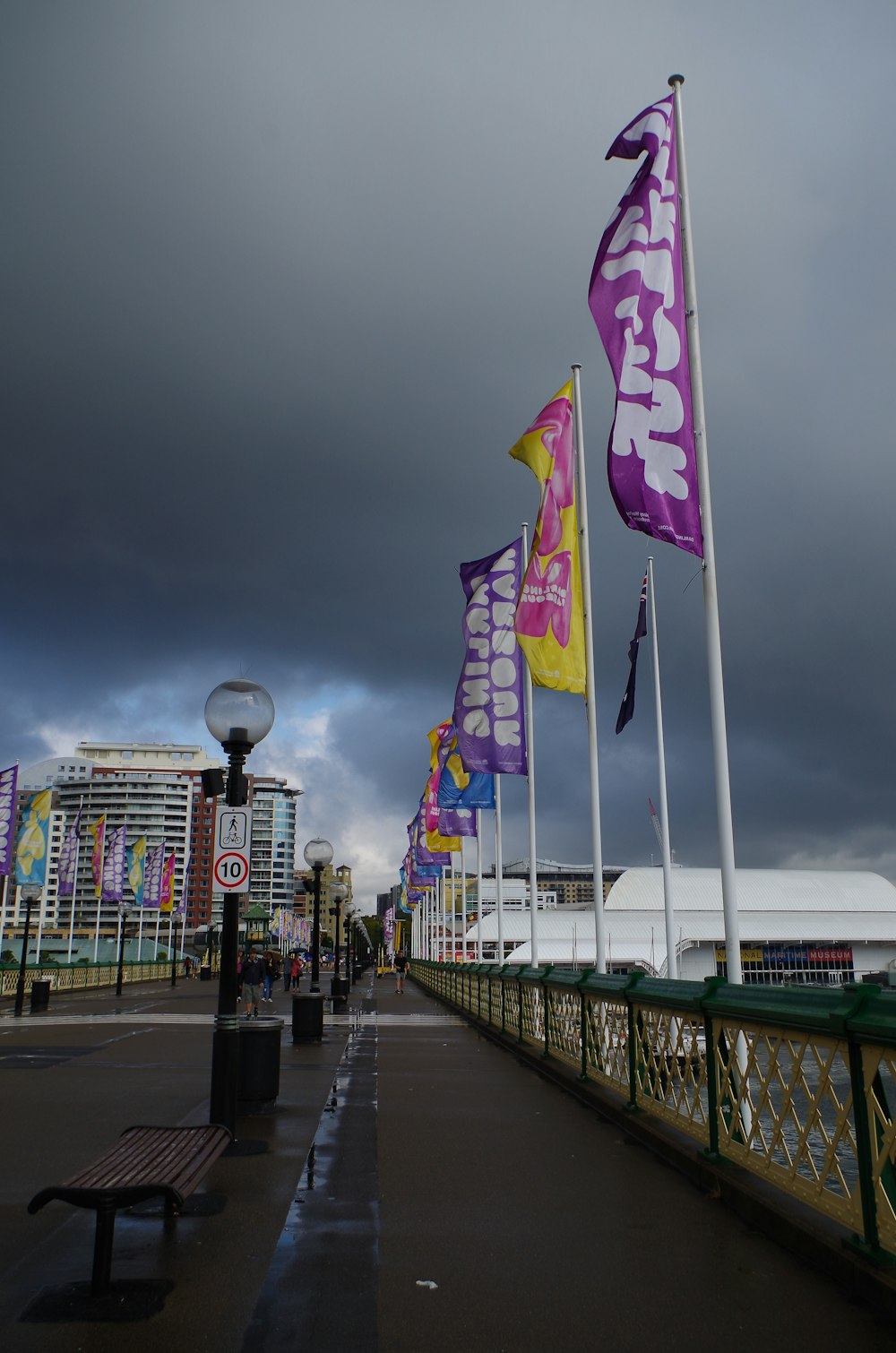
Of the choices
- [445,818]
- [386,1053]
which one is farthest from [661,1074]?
[445,818]

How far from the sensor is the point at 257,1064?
1111 centimetres

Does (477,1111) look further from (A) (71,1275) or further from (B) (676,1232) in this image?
(A) (71,1275)

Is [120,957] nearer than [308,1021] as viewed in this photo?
No

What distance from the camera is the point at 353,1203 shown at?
698cm

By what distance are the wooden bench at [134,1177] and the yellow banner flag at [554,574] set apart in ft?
34.2

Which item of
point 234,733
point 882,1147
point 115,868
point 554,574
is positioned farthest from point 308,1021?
point 115,868

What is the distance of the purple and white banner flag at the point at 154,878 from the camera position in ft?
172

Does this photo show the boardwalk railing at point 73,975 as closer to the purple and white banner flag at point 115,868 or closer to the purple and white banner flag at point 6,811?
the purple and white banner flag at point 115,868

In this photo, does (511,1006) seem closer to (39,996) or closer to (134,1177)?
(134,1177)

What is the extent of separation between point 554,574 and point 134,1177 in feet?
39.5

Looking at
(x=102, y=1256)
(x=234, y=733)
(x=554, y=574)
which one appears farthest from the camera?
(x=554, y=574)

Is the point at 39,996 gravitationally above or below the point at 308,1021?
below

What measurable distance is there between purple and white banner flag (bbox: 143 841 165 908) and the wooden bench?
4824cm

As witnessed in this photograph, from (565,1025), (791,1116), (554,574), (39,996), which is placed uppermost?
(554,574)
